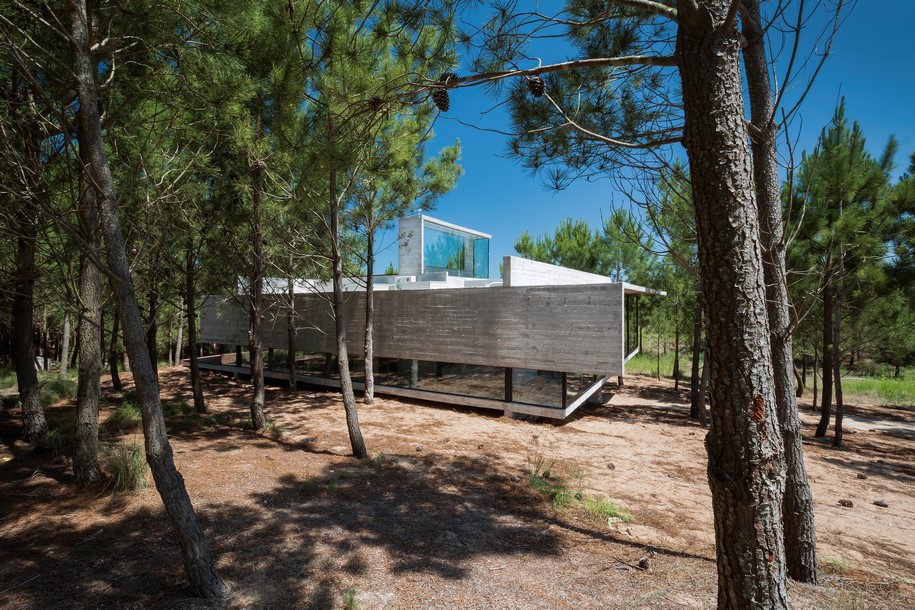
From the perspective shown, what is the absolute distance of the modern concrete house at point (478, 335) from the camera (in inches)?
333

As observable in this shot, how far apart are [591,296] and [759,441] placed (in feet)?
22.9

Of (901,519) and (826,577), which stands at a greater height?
(826,577)

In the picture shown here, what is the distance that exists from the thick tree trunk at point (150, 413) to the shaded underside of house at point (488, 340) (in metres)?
5.32

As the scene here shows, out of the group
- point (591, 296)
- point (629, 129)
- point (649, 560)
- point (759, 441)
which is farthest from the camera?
point (591, 296)

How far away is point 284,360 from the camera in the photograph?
13047mm

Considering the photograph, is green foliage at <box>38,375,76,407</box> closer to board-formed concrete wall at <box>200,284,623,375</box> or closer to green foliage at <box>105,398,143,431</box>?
green foliage at <box>105,398,143,431</box>

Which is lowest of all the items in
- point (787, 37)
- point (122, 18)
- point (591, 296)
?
point (591, 296)

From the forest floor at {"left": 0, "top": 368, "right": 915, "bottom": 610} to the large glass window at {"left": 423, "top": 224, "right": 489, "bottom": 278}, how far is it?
7.59 metres

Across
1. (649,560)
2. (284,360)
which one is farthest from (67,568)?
(284,360)

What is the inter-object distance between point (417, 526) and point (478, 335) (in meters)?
5.93

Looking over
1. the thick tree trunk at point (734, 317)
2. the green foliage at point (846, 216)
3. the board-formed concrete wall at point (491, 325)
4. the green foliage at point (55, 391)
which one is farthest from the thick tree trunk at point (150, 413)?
the green foliage at point (846, 216)

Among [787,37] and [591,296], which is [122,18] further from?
[591,296]

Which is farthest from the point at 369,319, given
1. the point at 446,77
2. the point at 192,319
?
the point at 446,77

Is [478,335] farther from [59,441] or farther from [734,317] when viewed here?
[734,317]
